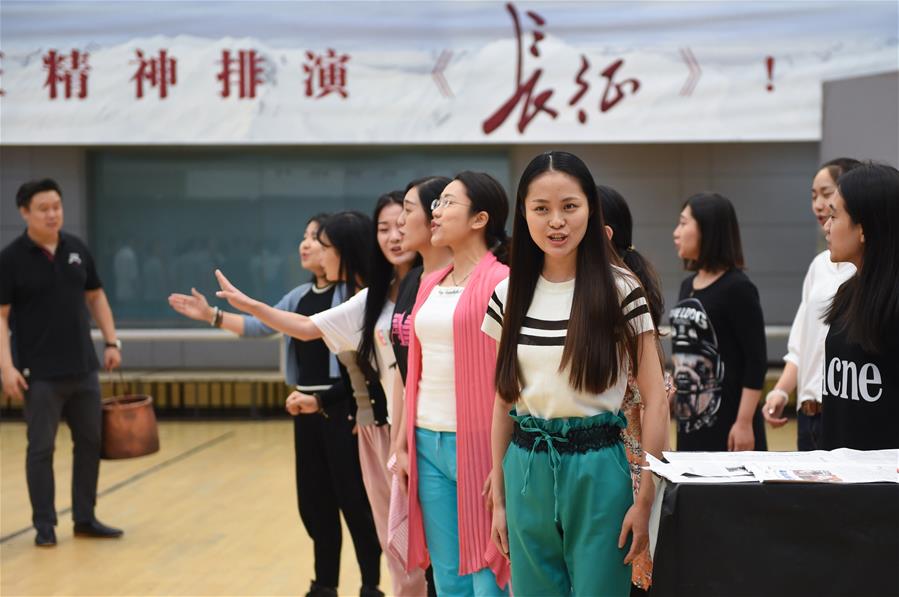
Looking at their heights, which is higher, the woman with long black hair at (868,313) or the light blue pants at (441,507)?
the woman with long black hair at (868,313)

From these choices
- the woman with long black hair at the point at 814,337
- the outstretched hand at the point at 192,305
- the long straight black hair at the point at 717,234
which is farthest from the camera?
the long straight black hair at the point at 717,234

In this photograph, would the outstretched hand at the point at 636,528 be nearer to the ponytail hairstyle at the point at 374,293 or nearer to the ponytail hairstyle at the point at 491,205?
the ponytail hairstyle at the point at 491,205

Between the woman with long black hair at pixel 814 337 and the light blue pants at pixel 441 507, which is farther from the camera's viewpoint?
the woman with long black hair at pixel 814 337

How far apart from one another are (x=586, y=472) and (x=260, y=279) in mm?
7562

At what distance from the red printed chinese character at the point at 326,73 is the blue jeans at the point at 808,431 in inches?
214

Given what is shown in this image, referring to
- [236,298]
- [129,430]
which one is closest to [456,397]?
[236,298]

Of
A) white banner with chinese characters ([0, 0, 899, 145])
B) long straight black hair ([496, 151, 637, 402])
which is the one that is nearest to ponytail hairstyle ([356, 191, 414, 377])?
long straight black hair ([496, 151, 637, 402])

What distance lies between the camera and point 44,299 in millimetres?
4934

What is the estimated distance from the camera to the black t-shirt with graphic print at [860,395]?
2201mm

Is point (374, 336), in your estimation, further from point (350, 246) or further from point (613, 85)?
point (613, 85)

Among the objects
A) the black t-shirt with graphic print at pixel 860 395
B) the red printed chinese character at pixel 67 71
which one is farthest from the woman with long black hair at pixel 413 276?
the red printed chinese character at pixel 67 71

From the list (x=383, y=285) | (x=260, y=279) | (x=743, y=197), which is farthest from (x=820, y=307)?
(x=260, y=279)

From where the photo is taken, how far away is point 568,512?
2057 millimetres

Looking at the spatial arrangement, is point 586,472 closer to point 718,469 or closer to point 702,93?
point 718,469
